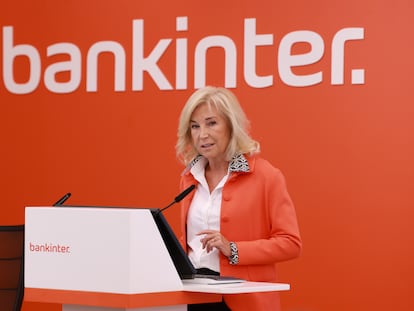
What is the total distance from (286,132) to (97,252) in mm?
2627

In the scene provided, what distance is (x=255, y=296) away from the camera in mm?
3500

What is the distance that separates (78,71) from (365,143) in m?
2.00

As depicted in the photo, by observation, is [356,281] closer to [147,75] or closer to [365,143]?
[365,143]

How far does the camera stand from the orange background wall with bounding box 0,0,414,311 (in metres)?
5.26

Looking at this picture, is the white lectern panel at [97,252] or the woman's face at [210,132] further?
the woman's face at [210,132]

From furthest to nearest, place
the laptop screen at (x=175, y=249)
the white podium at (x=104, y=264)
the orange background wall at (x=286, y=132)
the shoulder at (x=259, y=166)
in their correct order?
the orange background wall at (x=286, y=132), the shoulder at (x=259, y=166), the laptop screen at (x=175, y=249), the white podium at (x=104, y=264)

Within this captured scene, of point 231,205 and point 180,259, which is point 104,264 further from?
point 231,205

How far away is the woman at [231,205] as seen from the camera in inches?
137

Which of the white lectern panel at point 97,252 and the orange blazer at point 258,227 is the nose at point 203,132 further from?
the white lectern panel at point 97,252

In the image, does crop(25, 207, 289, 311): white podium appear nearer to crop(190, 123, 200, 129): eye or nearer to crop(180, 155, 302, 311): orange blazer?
crop(180, 155, 302, 311): orange blazer

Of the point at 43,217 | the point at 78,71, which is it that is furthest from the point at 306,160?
the point at 43,217

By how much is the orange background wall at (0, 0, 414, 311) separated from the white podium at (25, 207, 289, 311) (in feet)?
7.30

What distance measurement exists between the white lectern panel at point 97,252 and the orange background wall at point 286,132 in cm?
243

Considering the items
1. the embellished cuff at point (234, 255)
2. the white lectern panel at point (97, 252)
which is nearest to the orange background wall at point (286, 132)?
the embellished cuff at point (234, 255)
